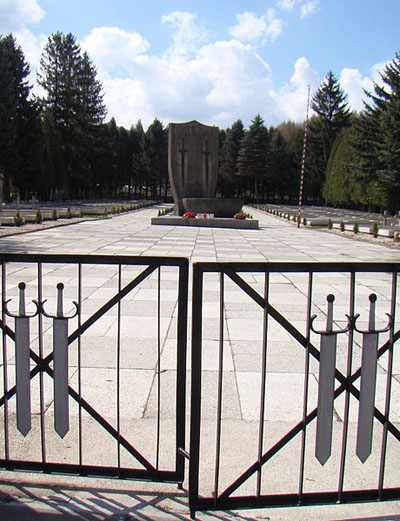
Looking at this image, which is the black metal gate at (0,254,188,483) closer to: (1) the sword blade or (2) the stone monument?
(1) the sword blade

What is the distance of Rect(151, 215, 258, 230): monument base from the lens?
84.0ft

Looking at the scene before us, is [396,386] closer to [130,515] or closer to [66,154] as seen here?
[130,515]

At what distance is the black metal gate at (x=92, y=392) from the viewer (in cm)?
262

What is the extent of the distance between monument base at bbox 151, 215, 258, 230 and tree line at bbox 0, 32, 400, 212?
60.4 feet

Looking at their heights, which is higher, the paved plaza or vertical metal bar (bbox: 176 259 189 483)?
vertical metal bar (bbox: 176 259 189 483)

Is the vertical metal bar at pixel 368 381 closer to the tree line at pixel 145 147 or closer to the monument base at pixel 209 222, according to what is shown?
the monument base at pixel 209 222

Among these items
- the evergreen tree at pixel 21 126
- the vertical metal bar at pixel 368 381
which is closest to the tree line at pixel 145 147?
the evergreen tree at pixel 21 126

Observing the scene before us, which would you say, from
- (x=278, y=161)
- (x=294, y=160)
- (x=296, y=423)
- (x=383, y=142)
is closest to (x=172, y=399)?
(x=296, y=423)

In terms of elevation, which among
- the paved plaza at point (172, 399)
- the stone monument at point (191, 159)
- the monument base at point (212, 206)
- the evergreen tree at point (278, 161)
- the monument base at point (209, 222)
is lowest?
the paved plaza at point (172, 399)

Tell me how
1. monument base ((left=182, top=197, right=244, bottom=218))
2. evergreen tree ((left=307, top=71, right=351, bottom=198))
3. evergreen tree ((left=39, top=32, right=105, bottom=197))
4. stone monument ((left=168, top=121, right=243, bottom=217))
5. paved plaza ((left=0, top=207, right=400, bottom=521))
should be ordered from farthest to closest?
evergreen tree ((left=307, top=71, right=351, bottom=198)) < evergreen tree ((left=39, top=32, right=105, bottom=197)) < stone monument ((left=168, top=121, right=243, bottom=217)) < monument base ((left=182, top=197, right=244, bottom=218)) < paved plaza ((left=0, top=207, right=400, bottom=521))

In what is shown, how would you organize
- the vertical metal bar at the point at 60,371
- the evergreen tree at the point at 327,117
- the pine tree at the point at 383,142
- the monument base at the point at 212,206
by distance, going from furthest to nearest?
1. the evergreen tree at the point at 327,117
2. the pine tree at the point at 383,142
3. the monument base at the point at 212,206
4. the vertical metal bar at the point at 60,371

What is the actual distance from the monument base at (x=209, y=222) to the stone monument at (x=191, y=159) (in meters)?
2.66

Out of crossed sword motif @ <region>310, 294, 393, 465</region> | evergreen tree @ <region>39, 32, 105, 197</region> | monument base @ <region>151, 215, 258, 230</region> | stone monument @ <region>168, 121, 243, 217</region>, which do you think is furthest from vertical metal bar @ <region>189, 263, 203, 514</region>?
evergreen tree @ <region>39, 32, 105, 197</region>

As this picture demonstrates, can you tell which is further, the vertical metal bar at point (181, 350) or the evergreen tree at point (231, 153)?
the evergreen tree at point (231, 153)
